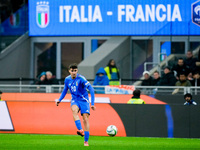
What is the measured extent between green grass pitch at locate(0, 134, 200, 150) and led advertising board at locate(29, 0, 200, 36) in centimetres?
1212

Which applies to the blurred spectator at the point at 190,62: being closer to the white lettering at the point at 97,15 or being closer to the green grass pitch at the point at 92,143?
the green grass pitch at the point at 92,143

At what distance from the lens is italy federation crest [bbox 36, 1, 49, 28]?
28.5 m

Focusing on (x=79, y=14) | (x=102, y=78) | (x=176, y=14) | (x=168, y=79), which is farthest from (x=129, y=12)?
(x=168, y=79)

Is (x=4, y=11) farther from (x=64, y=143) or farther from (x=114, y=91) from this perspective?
(x=64, y=143)

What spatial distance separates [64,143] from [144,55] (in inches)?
496

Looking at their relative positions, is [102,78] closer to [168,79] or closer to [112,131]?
[168,79]

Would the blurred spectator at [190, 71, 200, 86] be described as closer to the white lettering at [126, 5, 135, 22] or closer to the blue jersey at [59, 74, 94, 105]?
the white lettering at [126, 5, 135, 22]

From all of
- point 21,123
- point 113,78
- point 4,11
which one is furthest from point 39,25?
point 21,123

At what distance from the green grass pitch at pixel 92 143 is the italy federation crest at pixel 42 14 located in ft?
44.7

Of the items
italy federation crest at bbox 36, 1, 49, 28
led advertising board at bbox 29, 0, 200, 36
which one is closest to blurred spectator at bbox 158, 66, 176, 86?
led advertising board at bbox 29, 0, 200, 36

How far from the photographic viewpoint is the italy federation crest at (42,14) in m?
28.5

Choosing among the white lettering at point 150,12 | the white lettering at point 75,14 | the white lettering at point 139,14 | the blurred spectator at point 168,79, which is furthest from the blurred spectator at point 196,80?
the white lettering at point 75,14

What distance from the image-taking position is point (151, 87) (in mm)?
20547

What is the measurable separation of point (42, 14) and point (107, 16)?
3436 mm
